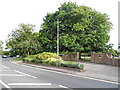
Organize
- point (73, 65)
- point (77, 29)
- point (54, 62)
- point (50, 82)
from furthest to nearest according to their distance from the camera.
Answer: point (77, 29) < point (54, 62) < point (73, 65) < point (50, 82)

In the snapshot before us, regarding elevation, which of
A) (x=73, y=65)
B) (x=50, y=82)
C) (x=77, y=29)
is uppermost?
(x=77, y=29)

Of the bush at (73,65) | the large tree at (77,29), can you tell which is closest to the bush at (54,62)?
the bush at (73,65)

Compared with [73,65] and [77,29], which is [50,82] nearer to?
[73,65]

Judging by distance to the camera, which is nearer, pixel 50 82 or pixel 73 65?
pixel 50 82

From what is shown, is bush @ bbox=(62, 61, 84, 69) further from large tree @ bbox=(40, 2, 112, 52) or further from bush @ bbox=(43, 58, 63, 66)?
large tree @ bbox=(40, 2, 112, 52)

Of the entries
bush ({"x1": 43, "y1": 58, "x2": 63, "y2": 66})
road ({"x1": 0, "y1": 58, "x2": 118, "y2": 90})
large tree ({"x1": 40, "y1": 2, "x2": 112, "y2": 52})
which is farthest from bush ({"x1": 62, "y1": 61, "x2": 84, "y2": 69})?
large tree ({"x1": 40, "y1": 2, "x2": 112, "y2": 52})

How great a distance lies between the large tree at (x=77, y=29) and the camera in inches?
1394

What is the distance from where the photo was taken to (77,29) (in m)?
35.3

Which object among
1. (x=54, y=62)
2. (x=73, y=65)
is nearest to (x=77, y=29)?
(x=54, y=62)

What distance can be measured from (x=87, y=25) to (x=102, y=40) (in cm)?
412

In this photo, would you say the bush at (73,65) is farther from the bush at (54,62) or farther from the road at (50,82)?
the road at (50,82)

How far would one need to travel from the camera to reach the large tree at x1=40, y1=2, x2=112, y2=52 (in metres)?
35.4

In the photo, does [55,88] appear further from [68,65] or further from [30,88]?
[68,65]

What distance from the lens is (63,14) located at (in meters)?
38.0
